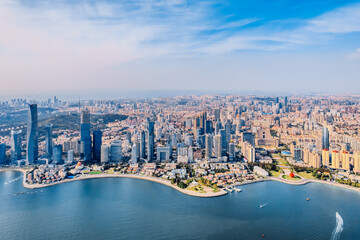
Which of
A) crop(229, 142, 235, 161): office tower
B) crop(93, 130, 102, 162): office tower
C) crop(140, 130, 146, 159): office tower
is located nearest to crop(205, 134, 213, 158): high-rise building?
crop(229, 142, 235, 161): office tower

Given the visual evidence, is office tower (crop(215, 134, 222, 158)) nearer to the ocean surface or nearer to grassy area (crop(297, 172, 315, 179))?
the ocean surface

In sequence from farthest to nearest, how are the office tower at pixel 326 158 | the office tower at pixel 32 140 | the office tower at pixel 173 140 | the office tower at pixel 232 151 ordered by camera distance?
the office tower at pixel 173 140
the office tower at pixel 232 151
the office tower at pixel 32 140
the office tower at pixel 326 158

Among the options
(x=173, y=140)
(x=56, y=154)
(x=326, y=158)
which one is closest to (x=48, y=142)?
(x=56, y=154)

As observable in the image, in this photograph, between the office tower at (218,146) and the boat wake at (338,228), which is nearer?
the boat wake at (338,228)

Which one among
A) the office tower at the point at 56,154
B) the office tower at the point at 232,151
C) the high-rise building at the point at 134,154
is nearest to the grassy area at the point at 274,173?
the office tower at the point at 232,151

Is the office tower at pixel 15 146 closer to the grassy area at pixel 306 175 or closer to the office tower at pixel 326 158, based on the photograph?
the grassy area at pixel 306 175

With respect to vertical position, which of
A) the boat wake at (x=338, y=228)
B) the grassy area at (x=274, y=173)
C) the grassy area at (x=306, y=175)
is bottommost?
the boat wake at (x=338, y=228)

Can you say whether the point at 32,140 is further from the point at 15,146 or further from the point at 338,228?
the point at 338,228

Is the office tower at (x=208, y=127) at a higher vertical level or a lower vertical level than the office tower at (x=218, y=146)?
higher

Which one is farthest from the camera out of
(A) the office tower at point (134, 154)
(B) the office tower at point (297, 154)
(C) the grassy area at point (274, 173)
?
(B) the office tower at point (297, 154)

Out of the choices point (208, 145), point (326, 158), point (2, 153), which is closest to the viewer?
point (326, 158)
